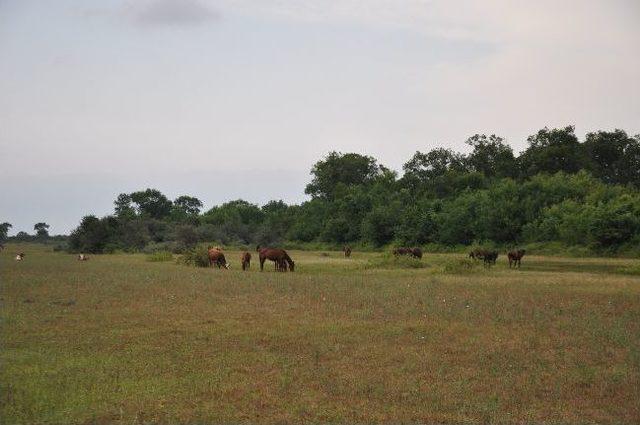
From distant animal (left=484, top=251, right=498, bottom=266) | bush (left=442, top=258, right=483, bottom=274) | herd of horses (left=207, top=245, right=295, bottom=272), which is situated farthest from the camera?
distant animal (left=484, top=251, right=498, bottom=266)

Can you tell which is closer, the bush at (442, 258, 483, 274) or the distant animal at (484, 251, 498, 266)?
the bush at (442, 258, 483, 274)

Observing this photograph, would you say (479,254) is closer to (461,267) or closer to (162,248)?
(461,267)

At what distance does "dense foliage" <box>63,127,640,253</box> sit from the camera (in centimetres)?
4488

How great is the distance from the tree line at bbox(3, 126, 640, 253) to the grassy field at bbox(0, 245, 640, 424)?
26799 millimetres

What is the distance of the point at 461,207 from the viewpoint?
53500mm

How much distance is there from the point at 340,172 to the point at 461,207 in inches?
1779

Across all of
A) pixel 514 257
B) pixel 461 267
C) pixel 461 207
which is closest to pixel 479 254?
pixel 514 257

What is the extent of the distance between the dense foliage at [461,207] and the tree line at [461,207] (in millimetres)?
104

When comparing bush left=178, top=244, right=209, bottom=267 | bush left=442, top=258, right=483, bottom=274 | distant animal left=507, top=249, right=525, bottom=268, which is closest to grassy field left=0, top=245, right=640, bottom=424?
bush left=442, top=258, right=483, bottom=274

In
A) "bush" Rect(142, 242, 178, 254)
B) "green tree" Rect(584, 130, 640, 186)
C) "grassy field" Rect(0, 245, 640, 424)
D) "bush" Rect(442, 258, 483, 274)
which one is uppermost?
"green tree" Rect(584, 130, 640, 186)

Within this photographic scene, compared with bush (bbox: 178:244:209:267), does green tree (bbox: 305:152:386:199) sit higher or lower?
higher

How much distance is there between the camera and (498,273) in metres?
27.6

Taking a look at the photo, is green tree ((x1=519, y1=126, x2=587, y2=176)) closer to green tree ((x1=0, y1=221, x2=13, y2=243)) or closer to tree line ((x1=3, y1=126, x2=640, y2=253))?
tree line ((x1=3, y1=126, x2=640, y2=253))

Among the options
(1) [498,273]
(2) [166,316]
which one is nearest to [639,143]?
(1) [498,273]
